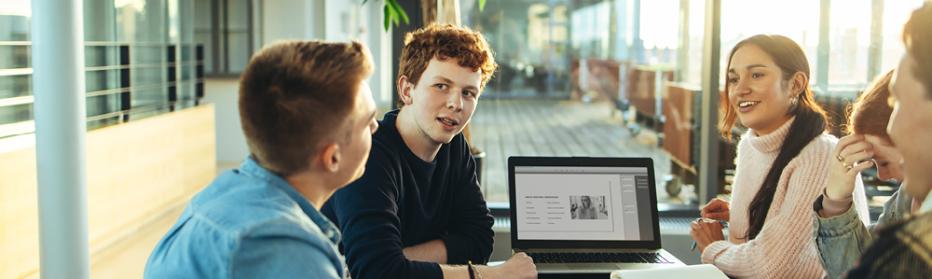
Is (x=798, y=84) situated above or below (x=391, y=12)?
below

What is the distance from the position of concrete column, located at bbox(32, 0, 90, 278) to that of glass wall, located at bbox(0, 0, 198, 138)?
34.0 inches

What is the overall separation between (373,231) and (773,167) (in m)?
0.90

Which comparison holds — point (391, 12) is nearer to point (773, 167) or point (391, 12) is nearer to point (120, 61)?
point (773, 167)

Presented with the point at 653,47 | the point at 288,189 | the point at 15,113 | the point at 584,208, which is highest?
the point at 653,47

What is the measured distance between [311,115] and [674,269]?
2.72 feet

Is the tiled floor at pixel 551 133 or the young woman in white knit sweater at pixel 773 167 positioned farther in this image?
the tiled floor at pixel 551 133

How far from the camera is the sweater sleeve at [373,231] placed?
1916 millimetres

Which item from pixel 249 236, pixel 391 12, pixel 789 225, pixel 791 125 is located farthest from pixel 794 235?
pixel 391 12

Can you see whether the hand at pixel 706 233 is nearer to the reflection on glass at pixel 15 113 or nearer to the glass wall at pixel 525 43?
the glass wall at pixel 525 43

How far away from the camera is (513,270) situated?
202cm

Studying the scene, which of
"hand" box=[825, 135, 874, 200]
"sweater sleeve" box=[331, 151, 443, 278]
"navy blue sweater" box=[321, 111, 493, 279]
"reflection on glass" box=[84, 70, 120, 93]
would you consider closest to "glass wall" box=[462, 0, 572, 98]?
"reflection on glass" box=[84, 70, 120, 93]

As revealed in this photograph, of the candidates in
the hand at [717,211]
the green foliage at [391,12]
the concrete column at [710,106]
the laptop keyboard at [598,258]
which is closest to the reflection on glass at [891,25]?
the concrete column at [710,106]

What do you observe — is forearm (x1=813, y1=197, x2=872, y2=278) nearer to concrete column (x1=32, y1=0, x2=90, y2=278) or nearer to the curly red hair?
the curly red hair

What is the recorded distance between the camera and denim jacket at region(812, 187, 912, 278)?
70.8 inches
